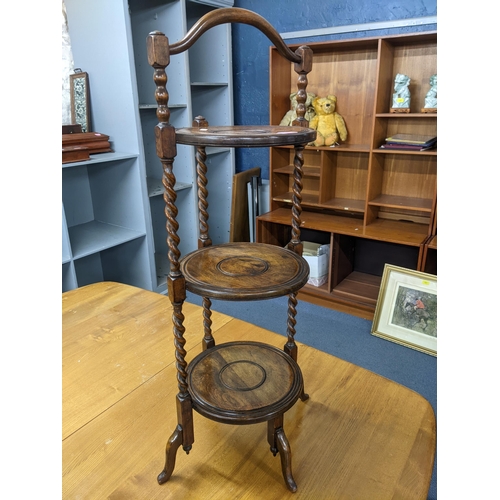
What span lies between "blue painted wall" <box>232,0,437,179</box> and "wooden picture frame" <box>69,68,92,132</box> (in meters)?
1.21

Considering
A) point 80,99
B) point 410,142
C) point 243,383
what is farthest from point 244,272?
point 80,99

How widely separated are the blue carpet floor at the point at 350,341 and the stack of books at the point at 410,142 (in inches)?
44.4

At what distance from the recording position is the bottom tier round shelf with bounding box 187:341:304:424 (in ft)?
3.03

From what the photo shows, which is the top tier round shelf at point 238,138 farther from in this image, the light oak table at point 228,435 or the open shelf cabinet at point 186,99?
the open shelf cabinet at point 186,99

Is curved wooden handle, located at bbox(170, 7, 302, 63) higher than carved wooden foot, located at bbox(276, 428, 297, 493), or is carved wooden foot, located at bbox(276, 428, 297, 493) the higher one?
curved wooden handle, located at bbox(170, 7, 302, 63)

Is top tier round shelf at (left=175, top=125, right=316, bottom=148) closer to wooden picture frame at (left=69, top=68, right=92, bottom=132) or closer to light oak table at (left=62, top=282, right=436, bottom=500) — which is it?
light oak table at (left=62, top=282, right=436, bottom=500)

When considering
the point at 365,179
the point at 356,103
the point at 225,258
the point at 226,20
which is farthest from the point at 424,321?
the point at 226,20

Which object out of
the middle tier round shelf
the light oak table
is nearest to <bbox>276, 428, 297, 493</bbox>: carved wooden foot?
the light oak table

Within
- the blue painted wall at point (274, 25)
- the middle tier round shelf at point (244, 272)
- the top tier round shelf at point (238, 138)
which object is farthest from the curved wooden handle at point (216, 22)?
the blue painted wall at point (274, 25)

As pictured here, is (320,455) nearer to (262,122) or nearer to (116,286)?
(116,286)

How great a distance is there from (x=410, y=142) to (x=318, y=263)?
975 millimetres

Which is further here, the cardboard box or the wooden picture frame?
the cardboard box

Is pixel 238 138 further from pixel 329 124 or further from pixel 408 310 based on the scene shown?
pixel 329 124

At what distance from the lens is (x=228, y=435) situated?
110 centimetres
